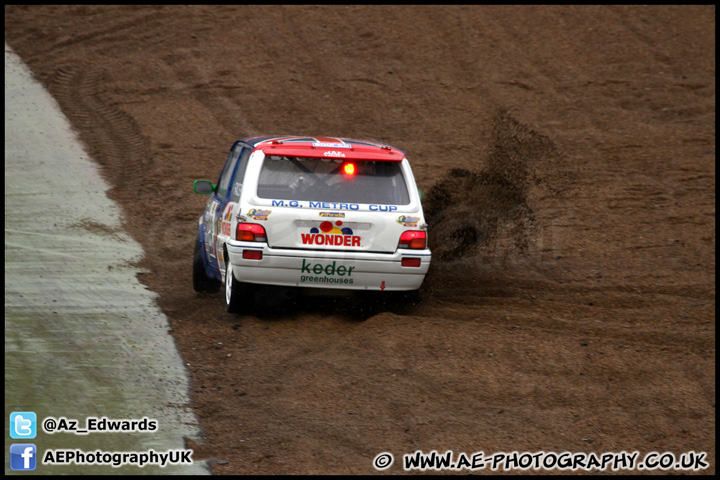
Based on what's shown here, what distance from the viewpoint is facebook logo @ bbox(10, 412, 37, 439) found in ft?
18.4

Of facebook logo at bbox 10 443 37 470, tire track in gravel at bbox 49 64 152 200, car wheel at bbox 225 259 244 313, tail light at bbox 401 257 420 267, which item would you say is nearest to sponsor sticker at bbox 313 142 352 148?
tail light at bbox 401 257 420 267

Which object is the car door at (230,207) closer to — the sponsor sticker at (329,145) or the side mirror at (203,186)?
the side mirror at (203,186)

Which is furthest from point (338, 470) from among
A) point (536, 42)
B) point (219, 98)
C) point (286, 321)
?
point (536, 42)

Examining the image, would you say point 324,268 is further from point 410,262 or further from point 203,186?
point 203,186

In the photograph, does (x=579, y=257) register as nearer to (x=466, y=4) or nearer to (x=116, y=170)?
(x=116, y=170)

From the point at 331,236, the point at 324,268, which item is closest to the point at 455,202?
the point at 331,236

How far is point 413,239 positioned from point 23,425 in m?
3.87

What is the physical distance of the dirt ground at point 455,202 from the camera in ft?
20.4

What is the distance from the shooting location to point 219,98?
62.3ft

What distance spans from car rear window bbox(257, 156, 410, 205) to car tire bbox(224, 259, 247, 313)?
0.90 m

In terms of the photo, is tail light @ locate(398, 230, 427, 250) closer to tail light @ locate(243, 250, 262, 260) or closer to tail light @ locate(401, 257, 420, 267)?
tail light @ locate(401, 257, 420, 267)

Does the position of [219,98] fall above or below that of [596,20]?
below

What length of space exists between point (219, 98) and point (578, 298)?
1161cm

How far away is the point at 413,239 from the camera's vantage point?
26.6ft
